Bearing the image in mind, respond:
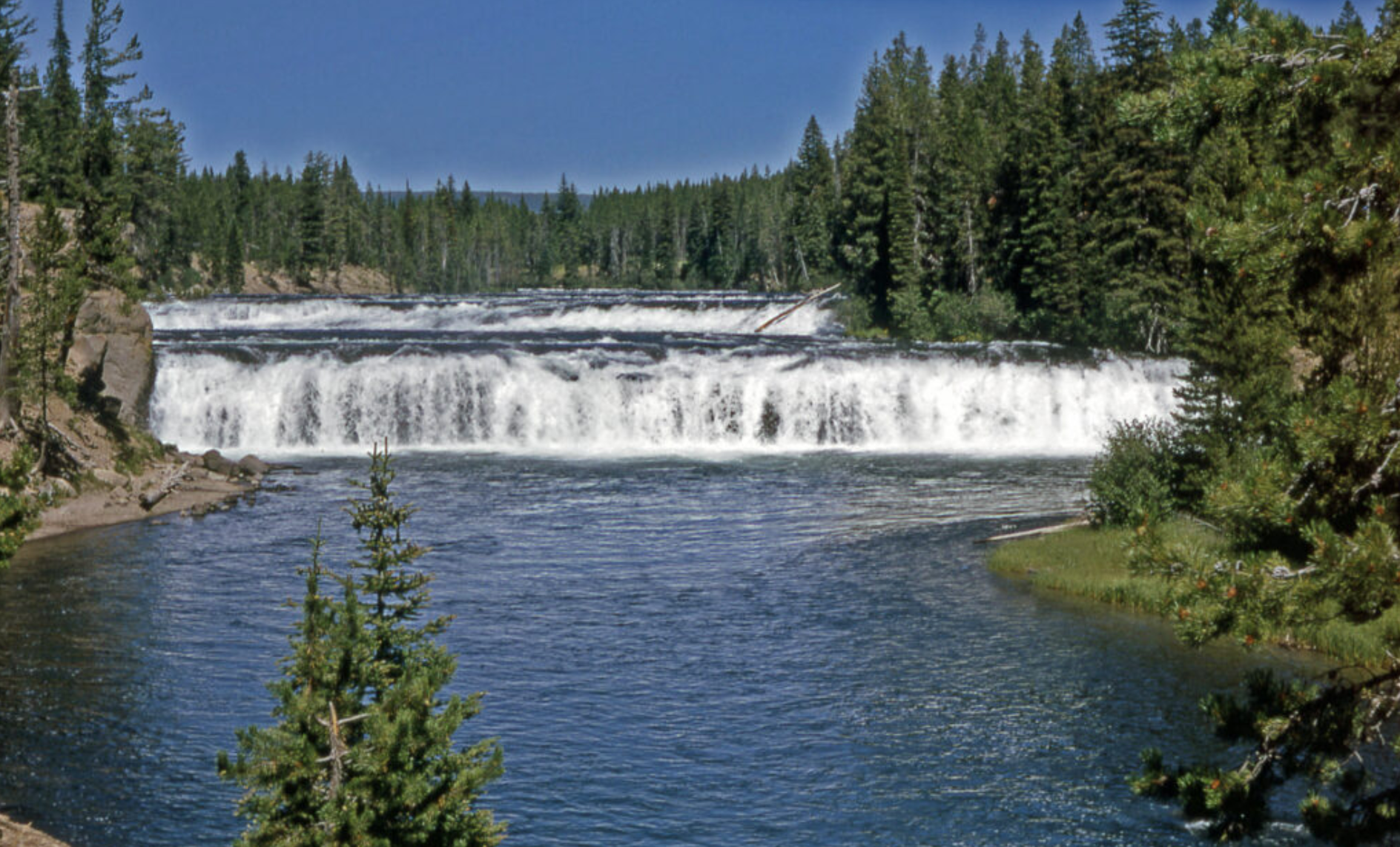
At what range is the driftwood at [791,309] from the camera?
73.5 metres

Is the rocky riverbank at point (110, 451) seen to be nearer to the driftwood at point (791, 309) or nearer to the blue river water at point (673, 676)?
the blue river water at point (673, 676)

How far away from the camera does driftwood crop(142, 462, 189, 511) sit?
32031 millimetres

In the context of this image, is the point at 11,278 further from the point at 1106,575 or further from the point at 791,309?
the point at 791,309

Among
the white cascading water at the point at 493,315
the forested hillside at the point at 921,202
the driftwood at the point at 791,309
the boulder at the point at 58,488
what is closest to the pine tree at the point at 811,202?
the forested hillside at the point at 921,202

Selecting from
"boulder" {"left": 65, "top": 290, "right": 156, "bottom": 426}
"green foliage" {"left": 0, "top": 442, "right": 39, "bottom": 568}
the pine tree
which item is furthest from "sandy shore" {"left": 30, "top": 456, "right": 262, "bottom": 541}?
the pine tree

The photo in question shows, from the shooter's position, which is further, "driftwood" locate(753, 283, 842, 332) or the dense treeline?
"driftwood" locate(753, 283, 842, 332)

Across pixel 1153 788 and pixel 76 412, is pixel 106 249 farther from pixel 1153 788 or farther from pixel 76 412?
pixel 1153 788

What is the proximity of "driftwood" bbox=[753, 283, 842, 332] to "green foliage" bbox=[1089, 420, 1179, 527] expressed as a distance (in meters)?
45.9

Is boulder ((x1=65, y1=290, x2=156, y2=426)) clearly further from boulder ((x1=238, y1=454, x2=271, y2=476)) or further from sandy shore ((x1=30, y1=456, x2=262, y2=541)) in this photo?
boulder ((x1=238, y1=454, x2=271, y2=476))

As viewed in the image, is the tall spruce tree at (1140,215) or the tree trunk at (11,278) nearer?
the tree trunk at (11,278)

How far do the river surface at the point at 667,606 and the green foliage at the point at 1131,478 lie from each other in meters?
2.70

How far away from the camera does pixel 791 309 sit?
76.6 meters

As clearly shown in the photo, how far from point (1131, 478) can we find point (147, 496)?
72.6 ft

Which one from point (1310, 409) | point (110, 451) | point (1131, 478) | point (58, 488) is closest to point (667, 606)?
point (1131, 478)
